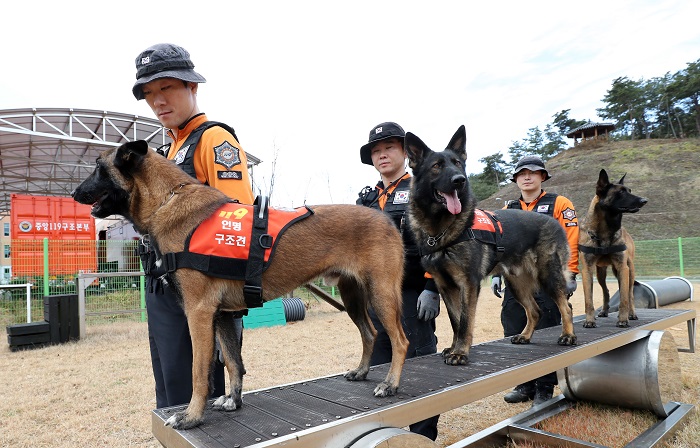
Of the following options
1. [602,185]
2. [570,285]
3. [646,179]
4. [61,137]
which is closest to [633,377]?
[570,285]

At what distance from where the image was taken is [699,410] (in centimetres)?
439

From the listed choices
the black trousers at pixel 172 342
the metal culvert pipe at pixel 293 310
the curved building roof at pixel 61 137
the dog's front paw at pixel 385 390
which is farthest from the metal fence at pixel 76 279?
the dog's front paw at pixel 385 390

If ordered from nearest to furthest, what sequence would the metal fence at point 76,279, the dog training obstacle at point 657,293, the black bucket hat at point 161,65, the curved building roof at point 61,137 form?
the black bucket hat at point 161,65
the dog training obstacle at point 657,293
the metal fence at point 76,279
the curved building roof at point 61,137

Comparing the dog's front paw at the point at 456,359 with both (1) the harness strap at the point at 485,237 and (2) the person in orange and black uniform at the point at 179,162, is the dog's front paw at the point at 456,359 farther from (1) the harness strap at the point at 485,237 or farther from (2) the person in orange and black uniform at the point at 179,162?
(2) the person in orange and black uniform at the point at 179,162

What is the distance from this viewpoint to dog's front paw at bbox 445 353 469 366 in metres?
3.11

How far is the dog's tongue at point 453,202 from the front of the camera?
324 cm

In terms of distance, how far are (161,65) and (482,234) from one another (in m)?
2.62

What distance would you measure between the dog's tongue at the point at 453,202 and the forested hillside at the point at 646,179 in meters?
36.5

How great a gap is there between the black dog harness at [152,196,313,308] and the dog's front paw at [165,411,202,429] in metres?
0.59

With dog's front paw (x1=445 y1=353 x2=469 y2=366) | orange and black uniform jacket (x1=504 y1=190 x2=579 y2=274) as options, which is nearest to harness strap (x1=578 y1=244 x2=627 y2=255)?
orange and black uniform jacket (x1=504 y1=190 x2=579 y2=274)

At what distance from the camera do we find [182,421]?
201cm

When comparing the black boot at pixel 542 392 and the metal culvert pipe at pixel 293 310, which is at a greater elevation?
the metal culvert pipe at pixel 293 310

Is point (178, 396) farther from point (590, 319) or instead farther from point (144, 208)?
point (590, 319)

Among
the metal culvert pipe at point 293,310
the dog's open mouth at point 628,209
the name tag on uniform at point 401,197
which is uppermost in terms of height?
the name tag on uniform at point 401,197
